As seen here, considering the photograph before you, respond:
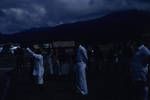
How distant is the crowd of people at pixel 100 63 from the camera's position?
28.9 feet

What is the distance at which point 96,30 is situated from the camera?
12328 millimetres

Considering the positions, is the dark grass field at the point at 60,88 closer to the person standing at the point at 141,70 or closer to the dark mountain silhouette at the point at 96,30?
the dark mountain silhouette at the point at 96,30

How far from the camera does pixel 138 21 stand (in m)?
12.1

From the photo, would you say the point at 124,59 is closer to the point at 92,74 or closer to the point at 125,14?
the point at 125,14

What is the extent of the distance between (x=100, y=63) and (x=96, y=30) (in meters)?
5.25

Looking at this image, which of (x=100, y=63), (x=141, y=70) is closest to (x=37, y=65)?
(x=100, y=63)

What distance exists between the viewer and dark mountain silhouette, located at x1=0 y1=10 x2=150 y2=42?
12.1 m

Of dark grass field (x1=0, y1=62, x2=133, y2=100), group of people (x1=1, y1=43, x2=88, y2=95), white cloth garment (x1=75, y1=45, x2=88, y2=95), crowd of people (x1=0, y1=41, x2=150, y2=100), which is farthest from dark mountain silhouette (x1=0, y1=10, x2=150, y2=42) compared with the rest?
dark grass field (x1=0, y1=62, x2=133, y2=100)

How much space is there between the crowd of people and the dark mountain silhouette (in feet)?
1.15

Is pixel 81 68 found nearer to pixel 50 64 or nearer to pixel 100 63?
pixel 100 63

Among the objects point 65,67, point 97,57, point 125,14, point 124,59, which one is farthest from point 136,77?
point 65,67

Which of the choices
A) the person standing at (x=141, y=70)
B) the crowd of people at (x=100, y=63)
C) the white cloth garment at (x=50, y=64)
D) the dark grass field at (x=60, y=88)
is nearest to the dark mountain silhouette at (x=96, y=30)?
the crowd of people at (x=100, y=63)

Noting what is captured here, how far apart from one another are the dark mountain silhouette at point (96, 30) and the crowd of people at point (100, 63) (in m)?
0.35

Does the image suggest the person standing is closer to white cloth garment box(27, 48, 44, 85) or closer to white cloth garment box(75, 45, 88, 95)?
white cloth garment box(75, 45, 88, 95)
